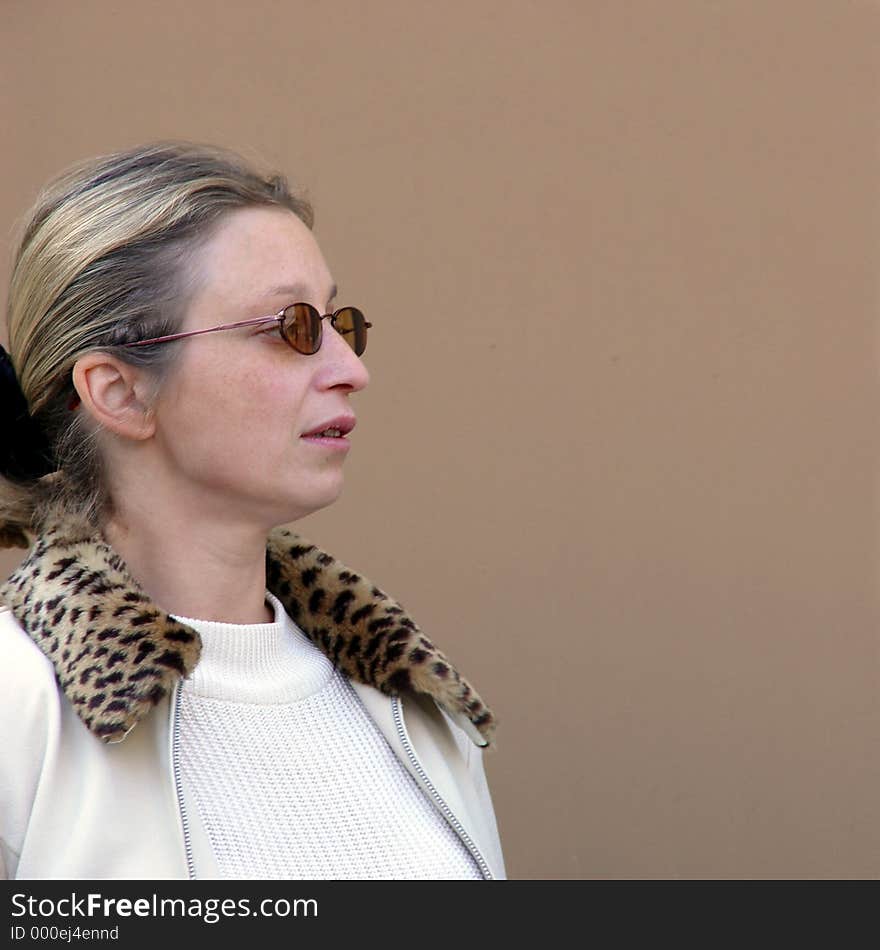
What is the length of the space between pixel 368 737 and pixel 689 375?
1.65 m

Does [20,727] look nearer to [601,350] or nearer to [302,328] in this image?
[302,328]

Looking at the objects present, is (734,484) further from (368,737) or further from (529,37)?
(368,737)

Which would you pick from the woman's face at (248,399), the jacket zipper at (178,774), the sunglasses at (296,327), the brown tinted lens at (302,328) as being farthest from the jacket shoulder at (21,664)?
the brown tinted lens at (302,328)

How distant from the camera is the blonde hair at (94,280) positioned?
2.13m

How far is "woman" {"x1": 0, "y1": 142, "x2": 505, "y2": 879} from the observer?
1991 millimetres

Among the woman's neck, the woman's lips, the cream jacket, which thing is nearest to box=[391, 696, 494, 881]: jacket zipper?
the cream jacket

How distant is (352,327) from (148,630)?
1.84 feet

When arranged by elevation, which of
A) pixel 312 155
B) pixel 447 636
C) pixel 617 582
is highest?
pixel 312 155

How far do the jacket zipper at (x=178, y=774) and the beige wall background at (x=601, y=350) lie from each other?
1734 millimetres

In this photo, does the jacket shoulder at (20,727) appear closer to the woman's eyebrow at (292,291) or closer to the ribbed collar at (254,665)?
the ribbed collar at (254,665)

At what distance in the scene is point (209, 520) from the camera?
2160 millimetres
